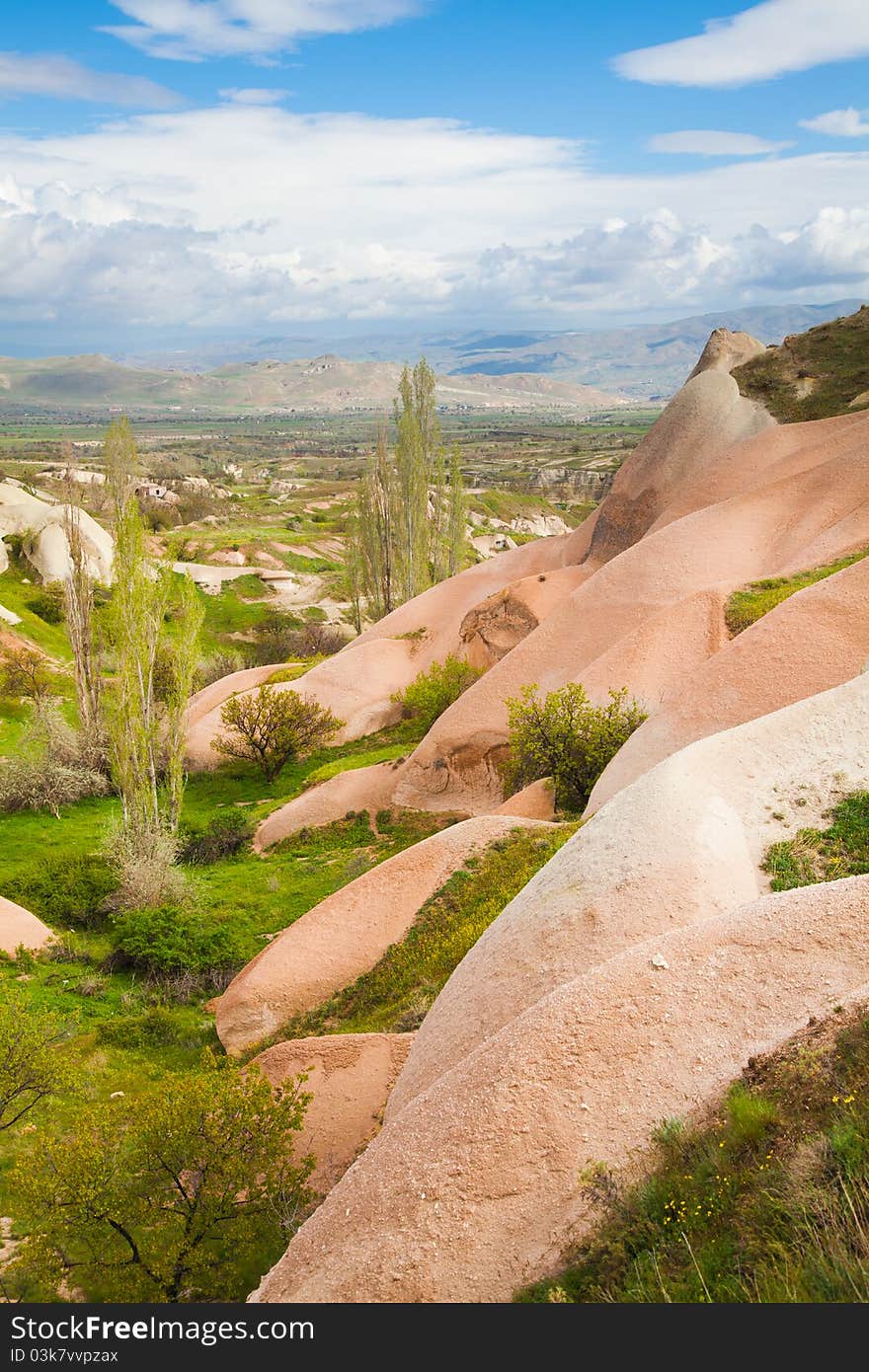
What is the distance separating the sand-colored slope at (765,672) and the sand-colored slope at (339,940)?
325cm

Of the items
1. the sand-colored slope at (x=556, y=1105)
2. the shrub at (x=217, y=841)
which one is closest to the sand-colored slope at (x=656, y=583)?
the shrub at (x=217, y=841)

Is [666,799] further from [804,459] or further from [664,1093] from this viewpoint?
[804,459]

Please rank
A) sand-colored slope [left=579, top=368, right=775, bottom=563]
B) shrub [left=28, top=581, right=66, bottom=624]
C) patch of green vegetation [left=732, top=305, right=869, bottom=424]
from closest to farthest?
1. patch of green vegetation [left=732, top=305, right=869, bottom=424]
2. sand-colored slope [left=579, top=368, right=775, bottom=563]
3. shrub [left=28, top=581, right=66, bottom=624]

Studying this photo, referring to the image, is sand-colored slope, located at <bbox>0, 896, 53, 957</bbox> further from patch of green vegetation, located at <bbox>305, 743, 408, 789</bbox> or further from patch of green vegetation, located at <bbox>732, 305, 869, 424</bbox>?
patch of green vegetation, located at <bbox>732, 305, 869, 424</bbox>

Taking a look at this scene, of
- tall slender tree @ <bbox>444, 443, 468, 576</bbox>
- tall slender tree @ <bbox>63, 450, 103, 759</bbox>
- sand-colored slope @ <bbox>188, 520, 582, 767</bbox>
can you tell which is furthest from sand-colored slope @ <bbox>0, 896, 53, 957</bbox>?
tall slender tree @ <bbox>444, 443, 468, 576</bbox>

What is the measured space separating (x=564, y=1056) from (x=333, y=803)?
23579 mm

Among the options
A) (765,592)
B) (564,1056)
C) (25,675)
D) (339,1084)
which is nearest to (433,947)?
(339,1084)

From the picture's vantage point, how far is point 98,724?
128 ft

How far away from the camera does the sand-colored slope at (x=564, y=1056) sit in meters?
7.82

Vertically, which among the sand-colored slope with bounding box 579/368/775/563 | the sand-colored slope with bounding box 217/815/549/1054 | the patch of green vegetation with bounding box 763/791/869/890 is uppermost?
the sand-colored slope with bounding box 579/368/775/563

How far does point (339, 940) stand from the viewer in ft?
64.2

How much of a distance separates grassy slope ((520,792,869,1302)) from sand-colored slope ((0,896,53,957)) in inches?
819

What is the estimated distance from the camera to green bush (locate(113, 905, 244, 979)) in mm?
23516

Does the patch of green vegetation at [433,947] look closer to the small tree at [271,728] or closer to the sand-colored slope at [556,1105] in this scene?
the sand-colored slope at [556,1105]
